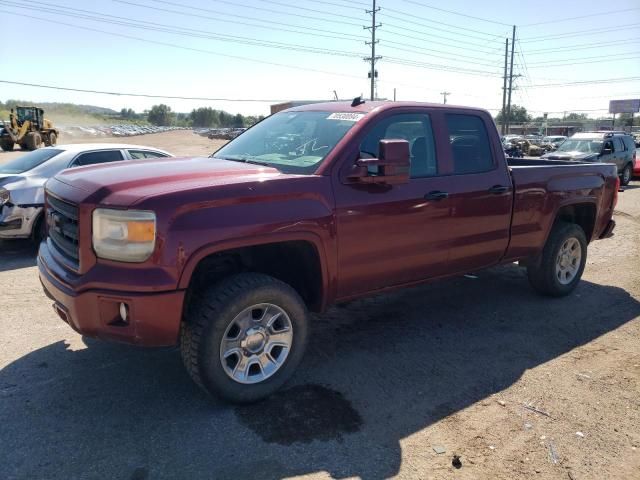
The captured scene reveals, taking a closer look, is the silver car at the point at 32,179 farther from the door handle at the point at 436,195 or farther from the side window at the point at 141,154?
the door handle at the point at 436,195

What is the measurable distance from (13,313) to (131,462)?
9.58 feet

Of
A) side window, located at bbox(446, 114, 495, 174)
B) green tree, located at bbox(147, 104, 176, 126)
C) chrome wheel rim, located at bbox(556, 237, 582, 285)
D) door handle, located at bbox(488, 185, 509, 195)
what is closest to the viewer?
side window, located at bbox(446, 114, 495, 174)

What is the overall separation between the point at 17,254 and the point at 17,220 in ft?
2.09

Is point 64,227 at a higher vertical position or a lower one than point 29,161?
lower

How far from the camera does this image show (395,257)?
407cm

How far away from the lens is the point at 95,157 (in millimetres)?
7660

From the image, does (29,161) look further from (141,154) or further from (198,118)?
(198,118)

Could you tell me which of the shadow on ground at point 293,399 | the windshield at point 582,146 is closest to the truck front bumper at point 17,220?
the shadow on ground at point 293,399

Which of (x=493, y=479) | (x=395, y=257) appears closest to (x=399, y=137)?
(x=395, y=257)

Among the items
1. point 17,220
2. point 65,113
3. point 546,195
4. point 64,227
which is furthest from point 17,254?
point 65,113

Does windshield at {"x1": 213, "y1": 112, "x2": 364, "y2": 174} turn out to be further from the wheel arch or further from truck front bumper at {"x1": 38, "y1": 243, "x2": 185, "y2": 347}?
truck front bumper at {"x1": 38, "y1": 243, "x2": 185, "y2": 347}

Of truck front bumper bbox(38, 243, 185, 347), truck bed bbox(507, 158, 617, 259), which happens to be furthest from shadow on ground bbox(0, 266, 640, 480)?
truck bed bbox(507, 158, 617, 259)

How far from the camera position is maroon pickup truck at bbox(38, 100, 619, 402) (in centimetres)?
305

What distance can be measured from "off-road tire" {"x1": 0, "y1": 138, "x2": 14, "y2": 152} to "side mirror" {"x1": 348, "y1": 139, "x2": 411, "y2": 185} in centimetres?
3413
